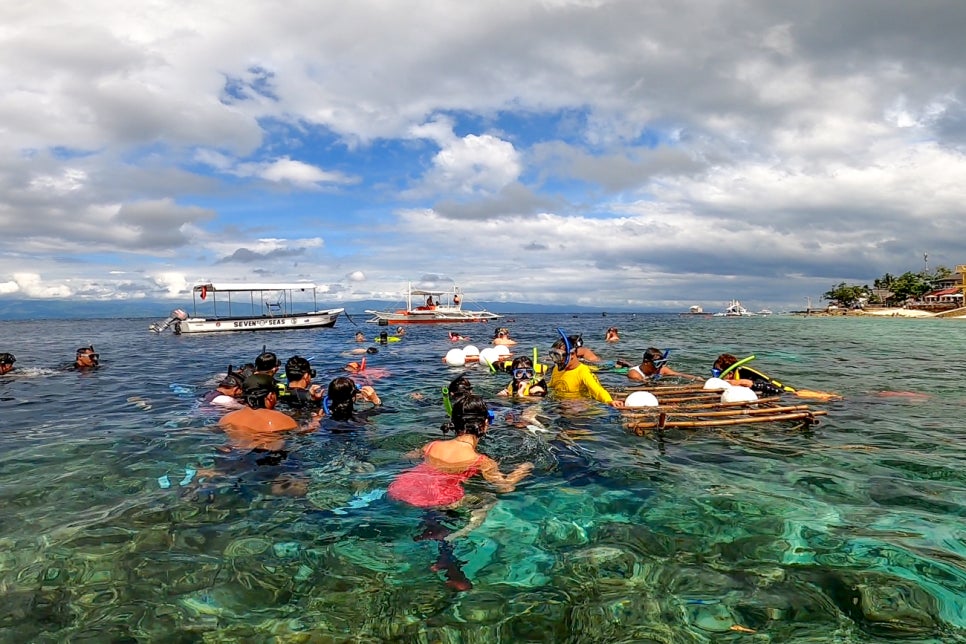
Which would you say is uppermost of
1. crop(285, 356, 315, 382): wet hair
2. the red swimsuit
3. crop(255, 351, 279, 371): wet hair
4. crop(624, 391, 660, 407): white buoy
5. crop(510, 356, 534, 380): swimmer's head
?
crop(255, 351, 279, 371): wet hair

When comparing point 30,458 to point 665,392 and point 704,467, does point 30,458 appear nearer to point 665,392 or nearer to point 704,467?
point 704,467

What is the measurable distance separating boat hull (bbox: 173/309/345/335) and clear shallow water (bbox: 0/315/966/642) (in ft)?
146

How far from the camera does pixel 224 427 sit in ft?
33.2

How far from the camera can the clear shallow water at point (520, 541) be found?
14.4ft

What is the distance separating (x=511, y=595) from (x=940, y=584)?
416cm

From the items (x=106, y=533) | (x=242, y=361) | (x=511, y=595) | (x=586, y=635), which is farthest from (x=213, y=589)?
(x=242, y=361)

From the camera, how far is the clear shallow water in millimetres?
4379

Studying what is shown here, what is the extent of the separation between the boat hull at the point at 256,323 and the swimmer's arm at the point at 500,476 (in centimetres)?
5130

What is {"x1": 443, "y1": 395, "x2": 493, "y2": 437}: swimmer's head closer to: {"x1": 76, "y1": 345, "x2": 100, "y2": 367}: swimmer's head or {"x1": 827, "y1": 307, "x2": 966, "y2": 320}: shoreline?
{"x1": 76, "y1": 345, "x2": 100, "y2": 367}: swimmer's head

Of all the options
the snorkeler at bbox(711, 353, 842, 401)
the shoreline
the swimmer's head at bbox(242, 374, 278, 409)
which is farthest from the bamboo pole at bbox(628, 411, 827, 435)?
the shoreline

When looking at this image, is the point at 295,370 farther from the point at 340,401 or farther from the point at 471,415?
the point at 471,415

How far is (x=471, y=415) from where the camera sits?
745 centimetres

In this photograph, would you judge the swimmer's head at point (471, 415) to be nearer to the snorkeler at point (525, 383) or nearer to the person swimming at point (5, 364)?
the snorkeler at point (525, 383)

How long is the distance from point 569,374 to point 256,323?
49.3 metres
